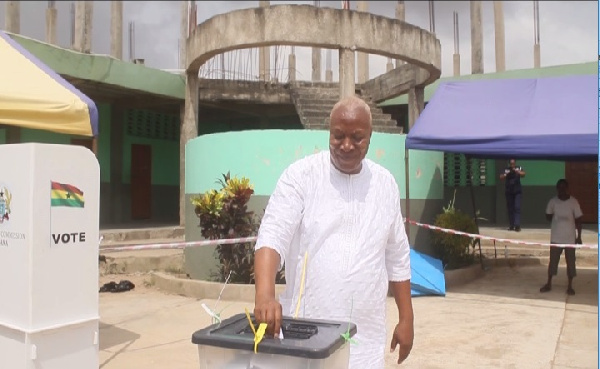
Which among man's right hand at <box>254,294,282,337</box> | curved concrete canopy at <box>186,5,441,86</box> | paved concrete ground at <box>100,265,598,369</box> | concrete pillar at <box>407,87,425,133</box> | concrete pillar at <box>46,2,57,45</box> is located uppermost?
concrete pillar at <box>46,2,57,45</box>

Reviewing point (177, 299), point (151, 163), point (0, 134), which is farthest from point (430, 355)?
point (151, 163)

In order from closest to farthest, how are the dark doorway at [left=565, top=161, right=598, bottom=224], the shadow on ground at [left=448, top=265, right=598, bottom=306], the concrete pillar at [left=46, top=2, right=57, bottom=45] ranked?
the shadow on ground at [left=448, top=265, right=598, bottom=306] < the dark doorway at [left=565, top=161, right=598, bottom=224] < the concrete pillar at [left=46, top=2, right=57, bottom=45]

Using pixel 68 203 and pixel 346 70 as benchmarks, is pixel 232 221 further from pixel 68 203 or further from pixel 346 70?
pixel 68 203

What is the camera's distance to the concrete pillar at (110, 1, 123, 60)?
20766mm

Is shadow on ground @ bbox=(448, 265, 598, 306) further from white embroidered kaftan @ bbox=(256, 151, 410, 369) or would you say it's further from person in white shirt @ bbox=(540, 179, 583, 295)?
white embroidered kaftan @ bbox=(256, 151, 410, 369)

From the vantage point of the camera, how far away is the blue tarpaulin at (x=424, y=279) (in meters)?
7.18

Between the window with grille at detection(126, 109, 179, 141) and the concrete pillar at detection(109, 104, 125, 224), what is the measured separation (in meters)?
0.34

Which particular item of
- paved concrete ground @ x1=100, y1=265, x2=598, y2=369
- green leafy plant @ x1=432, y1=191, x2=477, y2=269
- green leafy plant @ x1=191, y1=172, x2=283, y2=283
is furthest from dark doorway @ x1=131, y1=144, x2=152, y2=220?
green leafy plant @ x1=432, y1=191, x2=477, y2=269

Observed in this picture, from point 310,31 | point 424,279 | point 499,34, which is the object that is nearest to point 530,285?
point 424,279

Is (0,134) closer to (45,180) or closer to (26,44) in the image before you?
(26,44)

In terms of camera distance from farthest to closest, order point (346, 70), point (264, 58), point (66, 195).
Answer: point (264, 58), point (346, 70), point (66, 195)

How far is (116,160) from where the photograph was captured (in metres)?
15.3

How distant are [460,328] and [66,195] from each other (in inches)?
155

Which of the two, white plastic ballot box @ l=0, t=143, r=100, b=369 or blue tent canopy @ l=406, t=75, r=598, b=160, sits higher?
blue tent canopy @ l=406, t=75, r=598, b=160
